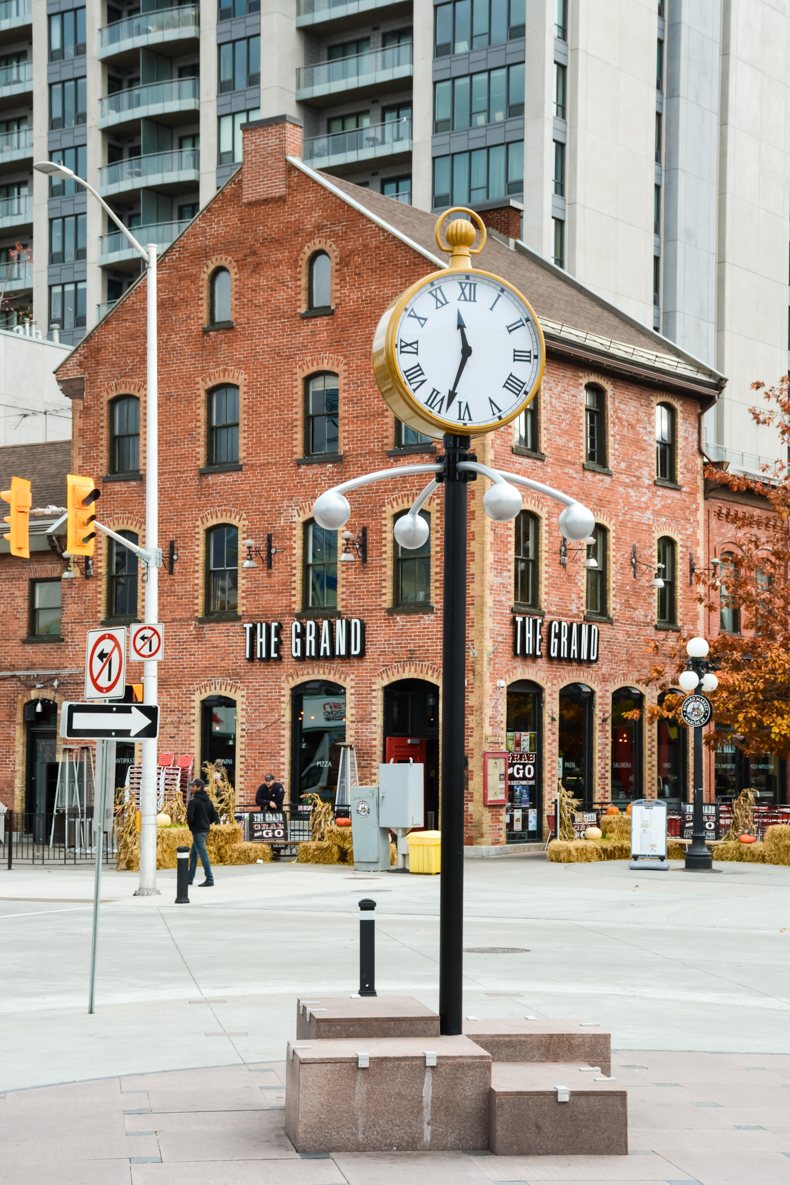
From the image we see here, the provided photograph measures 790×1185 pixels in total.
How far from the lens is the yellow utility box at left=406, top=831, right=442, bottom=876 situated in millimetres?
28984

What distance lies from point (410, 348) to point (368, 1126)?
171 inches

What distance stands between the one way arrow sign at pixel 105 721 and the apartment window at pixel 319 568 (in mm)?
22301

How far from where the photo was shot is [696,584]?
40.2 meters

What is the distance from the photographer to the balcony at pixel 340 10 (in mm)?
60000

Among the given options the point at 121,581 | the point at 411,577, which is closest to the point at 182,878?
the point at 411,577

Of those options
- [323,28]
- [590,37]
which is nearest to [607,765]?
[590,37]

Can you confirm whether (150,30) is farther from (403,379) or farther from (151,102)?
(403,379)

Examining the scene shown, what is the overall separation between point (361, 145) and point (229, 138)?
657 cm

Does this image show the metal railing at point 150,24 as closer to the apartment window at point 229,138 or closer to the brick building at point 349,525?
the apartment window at point 229,138

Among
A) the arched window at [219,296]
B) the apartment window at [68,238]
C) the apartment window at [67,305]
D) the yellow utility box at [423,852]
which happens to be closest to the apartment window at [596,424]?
the arched window at [219,296]

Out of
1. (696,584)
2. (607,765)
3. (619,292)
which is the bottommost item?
(607,765)

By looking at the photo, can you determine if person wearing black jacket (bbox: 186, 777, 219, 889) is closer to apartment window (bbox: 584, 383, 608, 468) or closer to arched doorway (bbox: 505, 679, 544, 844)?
arched doorway (bbox: 505, 679, 544, 844)

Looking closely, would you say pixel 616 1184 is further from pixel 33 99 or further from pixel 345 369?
pixel 33 99

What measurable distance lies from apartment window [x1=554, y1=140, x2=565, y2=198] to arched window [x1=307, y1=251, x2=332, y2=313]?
21826 mm
